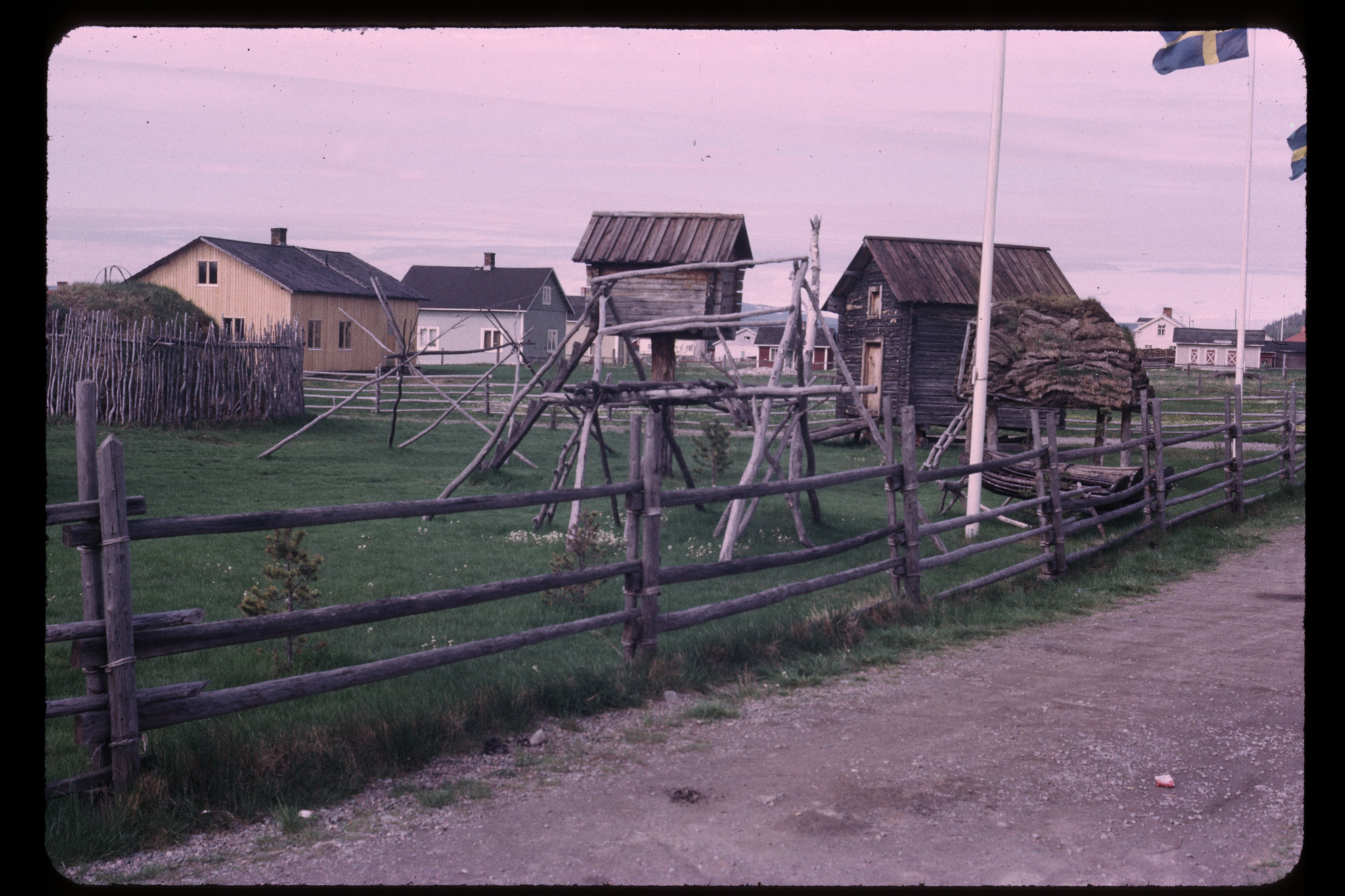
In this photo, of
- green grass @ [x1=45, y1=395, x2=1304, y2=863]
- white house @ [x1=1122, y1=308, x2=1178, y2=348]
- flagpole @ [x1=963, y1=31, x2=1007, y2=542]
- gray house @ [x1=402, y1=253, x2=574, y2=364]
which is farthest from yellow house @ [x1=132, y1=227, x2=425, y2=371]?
white house @ [x1=1122, y1=308, x2=1178, y2=348]

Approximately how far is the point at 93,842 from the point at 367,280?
4364 centimetres

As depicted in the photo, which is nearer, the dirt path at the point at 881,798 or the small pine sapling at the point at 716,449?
the dirt path at the point at 881,798

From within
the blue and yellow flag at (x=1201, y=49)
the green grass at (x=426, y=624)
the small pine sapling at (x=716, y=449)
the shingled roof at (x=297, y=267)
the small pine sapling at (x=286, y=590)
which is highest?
the shingled roof at (x=297, y=267)

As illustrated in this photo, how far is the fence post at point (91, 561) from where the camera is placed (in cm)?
433

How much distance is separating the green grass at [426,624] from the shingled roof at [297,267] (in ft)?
81.3

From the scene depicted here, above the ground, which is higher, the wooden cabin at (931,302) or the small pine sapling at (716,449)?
the wooden cabin at (931,302)

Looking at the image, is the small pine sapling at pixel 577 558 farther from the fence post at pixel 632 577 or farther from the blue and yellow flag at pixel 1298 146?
the blue and yellow flag at pixel 1298 146

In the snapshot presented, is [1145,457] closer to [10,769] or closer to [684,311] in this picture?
[684,311]

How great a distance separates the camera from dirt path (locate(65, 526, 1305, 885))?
398 cm

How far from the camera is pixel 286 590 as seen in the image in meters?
6.95

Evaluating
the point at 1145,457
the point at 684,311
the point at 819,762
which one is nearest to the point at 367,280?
the point at 684,311

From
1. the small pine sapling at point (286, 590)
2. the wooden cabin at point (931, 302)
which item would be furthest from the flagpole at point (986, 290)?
the wooden cabin at point (931, 302)

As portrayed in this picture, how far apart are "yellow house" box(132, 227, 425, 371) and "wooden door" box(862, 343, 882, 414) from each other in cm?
1939

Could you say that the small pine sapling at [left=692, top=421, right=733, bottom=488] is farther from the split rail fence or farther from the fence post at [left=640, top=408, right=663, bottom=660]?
the fence post at [left=640, top=408, right=663, bottom=660]
